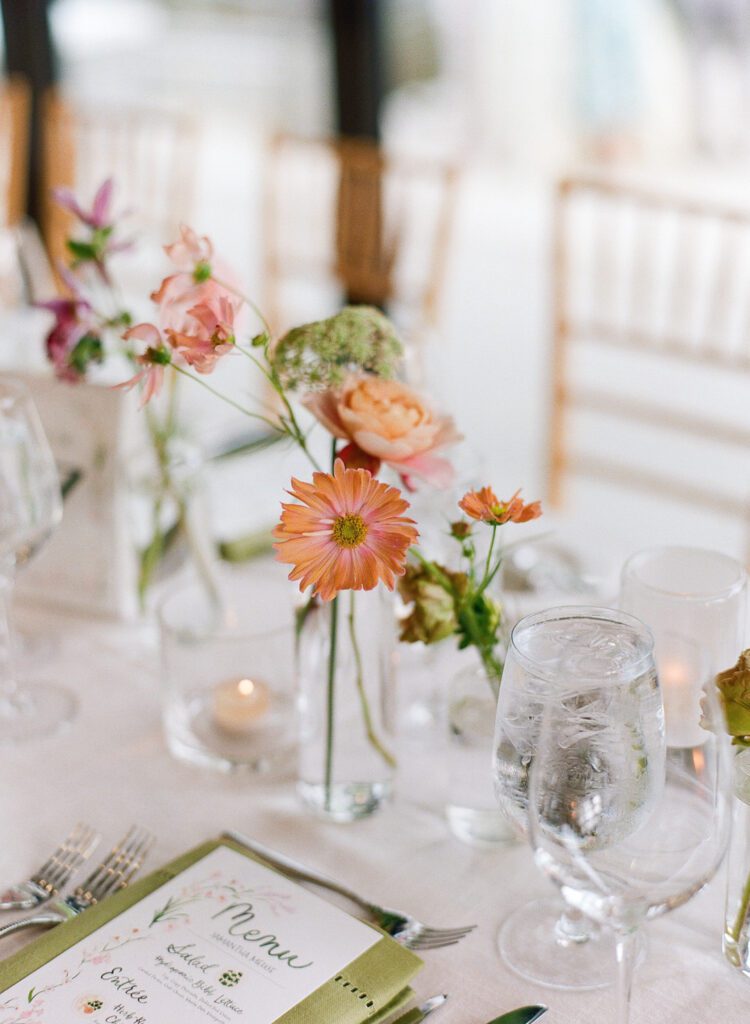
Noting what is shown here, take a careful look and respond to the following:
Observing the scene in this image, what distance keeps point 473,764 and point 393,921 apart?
5.5 inches

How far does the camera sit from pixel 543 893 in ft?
2.90

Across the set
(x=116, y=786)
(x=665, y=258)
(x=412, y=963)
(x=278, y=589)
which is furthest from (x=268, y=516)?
(x=665, y=258)

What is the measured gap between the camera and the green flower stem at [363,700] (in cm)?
94

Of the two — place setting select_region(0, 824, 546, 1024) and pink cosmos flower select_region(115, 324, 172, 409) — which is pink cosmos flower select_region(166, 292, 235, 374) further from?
place setting select_region(0, 824, 546, 1024)

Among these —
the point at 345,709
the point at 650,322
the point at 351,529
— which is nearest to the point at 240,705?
the point at 345,709

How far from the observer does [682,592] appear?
3.00ft

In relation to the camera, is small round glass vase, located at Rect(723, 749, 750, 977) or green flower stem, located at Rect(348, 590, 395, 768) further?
green flower stem, located at Rect(348, 590, 395, 768)

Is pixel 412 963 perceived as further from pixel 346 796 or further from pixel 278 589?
pixel 278 589

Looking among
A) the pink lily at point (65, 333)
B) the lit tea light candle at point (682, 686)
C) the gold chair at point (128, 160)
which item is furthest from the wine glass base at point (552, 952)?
the gold chair at point (128, 160)

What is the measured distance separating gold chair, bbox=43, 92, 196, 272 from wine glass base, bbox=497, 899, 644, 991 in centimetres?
194

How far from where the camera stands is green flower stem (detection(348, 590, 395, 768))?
3.09 ft

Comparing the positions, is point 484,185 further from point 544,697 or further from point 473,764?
point 544,697

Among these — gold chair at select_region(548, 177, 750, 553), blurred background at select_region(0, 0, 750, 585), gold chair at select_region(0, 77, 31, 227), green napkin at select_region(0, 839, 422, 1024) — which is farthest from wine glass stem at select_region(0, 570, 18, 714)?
gold chair at select_region(0, 77, 31, 227)

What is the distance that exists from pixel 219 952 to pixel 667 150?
2559 mm
